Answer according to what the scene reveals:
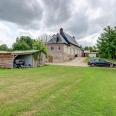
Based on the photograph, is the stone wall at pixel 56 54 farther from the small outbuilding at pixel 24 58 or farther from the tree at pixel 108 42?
the tree at pixel 108 42

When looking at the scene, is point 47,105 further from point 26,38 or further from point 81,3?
point 26,38

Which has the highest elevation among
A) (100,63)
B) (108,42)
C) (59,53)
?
(108,42)

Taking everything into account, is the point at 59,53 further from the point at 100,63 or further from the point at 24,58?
the point at 100,63

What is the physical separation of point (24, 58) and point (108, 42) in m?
14.3

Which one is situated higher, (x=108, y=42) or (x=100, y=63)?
(x=108, y=42)

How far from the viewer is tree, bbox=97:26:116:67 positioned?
66.1 ft

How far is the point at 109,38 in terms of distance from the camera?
2075 centimetres

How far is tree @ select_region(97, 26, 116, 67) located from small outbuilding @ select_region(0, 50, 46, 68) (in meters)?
10.6

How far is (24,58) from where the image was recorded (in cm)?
2428

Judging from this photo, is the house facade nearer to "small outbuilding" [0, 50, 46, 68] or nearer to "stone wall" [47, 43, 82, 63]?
"stone wall" [47, 43, 82, 63]

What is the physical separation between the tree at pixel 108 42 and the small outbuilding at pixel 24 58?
34.7ft

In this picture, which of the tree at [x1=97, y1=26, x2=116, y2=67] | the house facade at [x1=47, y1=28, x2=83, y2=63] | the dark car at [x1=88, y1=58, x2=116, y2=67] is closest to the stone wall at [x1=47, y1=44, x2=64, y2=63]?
the house facade at [x1=47, y1=28, x2=83, y2=63]

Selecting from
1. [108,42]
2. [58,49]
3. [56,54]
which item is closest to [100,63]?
[108,42]

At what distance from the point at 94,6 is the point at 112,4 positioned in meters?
2.04
